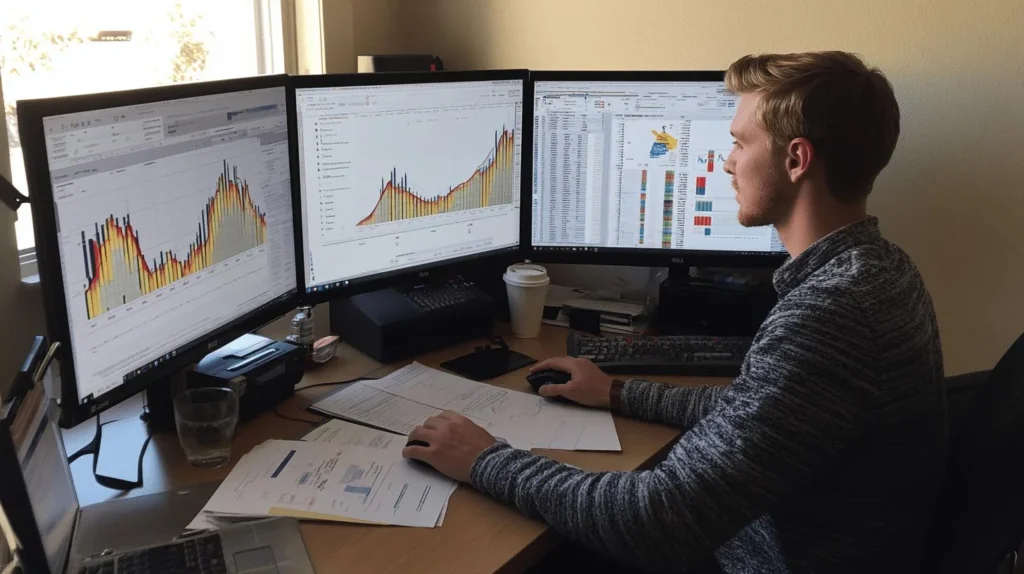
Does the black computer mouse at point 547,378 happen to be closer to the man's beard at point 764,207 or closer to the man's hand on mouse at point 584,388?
the man's hand on mouse at point 584,388

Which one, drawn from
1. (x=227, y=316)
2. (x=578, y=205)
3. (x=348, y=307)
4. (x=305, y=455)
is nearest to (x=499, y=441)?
(x=305, y=455)

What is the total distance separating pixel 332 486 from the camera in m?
1.21

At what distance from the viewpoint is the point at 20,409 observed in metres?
0.95

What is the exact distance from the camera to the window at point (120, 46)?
1.66 meters

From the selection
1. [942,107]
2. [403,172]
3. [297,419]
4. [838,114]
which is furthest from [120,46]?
[942,107]

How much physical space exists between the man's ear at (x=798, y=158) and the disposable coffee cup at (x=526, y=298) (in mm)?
725

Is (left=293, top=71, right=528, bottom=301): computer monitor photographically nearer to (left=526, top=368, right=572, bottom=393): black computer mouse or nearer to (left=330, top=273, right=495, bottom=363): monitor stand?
(left=330, top=273, right=495, bottom=363): monitor stand

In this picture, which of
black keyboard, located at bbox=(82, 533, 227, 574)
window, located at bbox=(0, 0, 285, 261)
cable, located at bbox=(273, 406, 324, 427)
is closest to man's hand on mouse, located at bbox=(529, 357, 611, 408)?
cable, located at bbox=(273, 406, 324, 427)

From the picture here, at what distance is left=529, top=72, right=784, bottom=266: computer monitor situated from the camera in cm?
182

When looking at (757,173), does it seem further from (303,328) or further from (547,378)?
(303,328)

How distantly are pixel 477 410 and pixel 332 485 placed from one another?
0.34 metres

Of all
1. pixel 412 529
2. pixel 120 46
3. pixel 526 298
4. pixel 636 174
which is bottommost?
pixel 412 529

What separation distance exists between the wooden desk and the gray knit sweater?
40mm

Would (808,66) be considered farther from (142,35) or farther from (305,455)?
(142,35)
